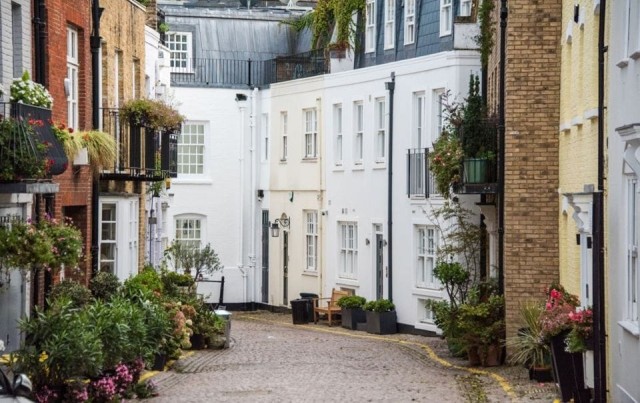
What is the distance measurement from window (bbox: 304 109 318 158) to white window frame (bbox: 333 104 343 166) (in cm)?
128

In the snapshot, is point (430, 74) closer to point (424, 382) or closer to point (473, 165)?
point (473, 165)

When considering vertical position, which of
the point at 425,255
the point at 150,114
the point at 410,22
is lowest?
the point at 425,255

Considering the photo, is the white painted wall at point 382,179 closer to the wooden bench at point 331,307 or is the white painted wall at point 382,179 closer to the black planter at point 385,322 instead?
the black planter at point 385,322

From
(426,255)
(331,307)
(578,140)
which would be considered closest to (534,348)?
(578,140)

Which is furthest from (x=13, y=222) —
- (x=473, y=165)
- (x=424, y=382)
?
(x=473, y=165)

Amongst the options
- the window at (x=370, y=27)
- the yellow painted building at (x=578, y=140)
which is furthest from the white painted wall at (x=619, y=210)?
the window at (x=370, y=27)

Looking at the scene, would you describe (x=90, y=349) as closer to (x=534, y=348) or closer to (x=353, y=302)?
(x=534, y=348)

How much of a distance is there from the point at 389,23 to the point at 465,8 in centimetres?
483

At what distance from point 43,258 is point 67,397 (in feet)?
7.61

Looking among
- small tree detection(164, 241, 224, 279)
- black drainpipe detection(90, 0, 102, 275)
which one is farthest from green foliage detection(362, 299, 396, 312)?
black drainpipe detection(90, 0, 102, 275)

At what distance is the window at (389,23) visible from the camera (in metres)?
37.9

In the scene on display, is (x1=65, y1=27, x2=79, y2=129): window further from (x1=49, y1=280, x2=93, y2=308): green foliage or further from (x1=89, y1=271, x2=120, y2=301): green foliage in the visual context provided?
(x1=49, y1=280, x2=93, y2=308): green foliage

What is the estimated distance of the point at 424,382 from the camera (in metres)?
22.1

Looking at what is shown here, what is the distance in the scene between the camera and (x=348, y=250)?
131 feet
